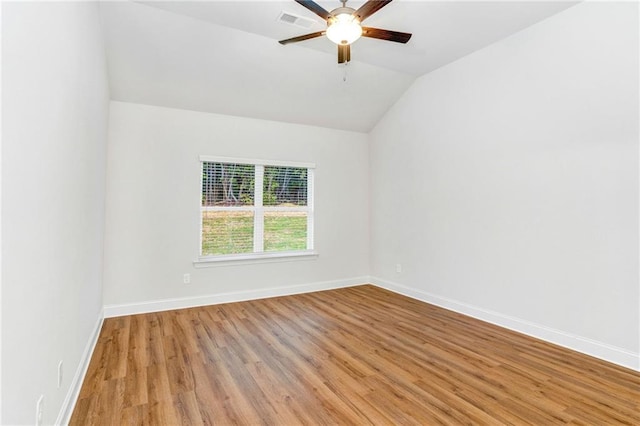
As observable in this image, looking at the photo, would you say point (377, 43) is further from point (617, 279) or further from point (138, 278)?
point (138, 278)

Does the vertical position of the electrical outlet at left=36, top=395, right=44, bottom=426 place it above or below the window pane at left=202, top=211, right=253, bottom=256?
below

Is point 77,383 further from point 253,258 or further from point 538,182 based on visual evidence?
point 538,182

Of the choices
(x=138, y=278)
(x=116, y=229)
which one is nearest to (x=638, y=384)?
(x=138, y=278)

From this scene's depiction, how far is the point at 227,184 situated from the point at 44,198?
3208mm

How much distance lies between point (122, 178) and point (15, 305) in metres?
3.18

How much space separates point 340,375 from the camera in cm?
252

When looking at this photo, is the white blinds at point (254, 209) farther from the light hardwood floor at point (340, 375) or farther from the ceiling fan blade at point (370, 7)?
the ceiling fan blade at point (370, 7)

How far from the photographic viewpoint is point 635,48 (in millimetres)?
2678

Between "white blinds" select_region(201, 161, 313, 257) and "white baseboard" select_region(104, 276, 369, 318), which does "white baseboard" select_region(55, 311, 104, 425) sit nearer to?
"white baseboard" select_region(104, 276, 369, 318)

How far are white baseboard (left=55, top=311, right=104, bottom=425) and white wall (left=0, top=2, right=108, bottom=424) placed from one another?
0.04 metres

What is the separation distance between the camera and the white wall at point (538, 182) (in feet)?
9.11

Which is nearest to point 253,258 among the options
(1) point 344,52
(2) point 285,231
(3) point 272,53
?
(2) point 285,231

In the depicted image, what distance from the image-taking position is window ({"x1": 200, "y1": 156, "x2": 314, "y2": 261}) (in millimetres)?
4543

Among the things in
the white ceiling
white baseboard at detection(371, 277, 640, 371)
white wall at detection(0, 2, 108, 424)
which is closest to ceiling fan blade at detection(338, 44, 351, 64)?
the white ceiling
